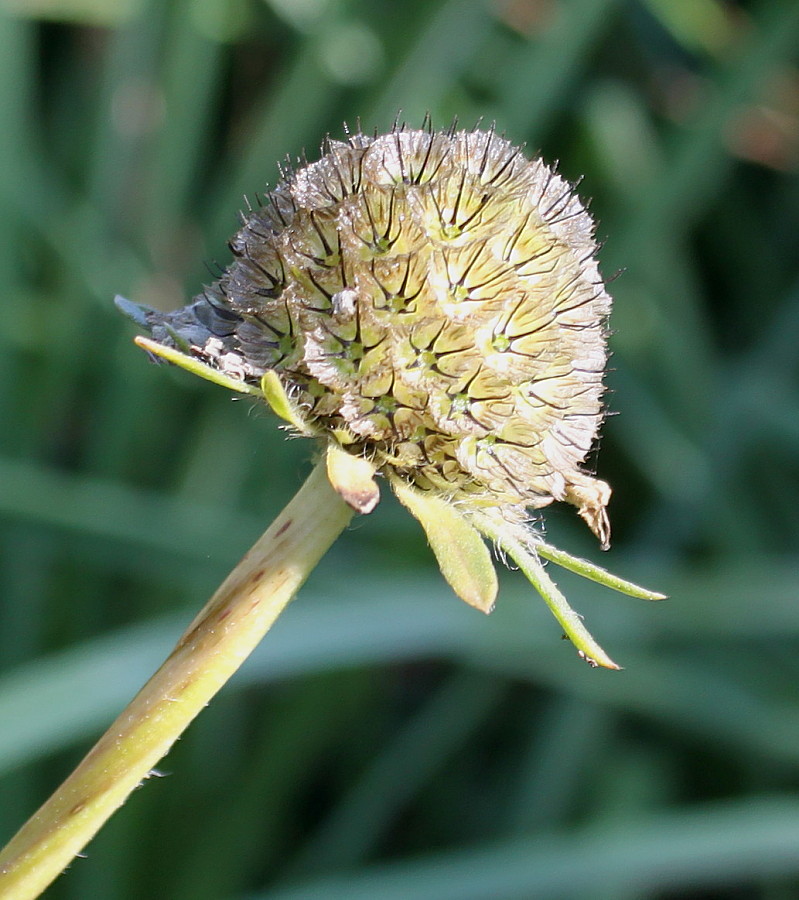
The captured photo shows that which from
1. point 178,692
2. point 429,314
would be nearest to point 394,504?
point 429,314

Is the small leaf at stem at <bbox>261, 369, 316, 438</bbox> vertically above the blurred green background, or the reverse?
the small leaf at stem at <bbox>261, 369, 316, 438</bbox>

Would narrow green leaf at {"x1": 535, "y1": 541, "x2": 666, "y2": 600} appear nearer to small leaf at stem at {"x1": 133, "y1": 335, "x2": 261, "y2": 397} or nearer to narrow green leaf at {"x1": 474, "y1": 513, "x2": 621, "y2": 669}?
narrow green leaf at {"x1": 474, "y1": 513, "x2": 621, "y2": 669}

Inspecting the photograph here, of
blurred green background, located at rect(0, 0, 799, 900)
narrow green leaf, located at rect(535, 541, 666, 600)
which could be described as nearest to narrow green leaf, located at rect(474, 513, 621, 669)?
narrow green leaf, located at rect(535, 541, 666, 600)

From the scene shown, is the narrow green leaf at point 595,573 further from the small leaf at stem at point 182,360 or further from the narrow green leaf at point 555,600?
the small leaf at stem at point 182,360

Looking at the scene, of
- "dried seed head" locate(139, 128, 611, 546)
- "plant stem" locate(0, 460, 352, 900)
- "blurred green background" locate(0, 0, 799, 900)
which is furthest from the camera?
"blurred green background" locate(0, 0, 799, 900)

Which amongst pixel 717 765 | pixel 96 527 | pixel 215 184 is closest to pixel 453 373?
pixel 96 527

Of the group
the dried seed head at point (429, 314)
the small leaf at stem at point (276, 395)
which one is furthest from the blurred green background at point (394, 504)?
the small leaf at stem at point (276, 395)

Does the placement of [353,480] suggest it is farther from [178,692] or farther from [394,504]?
[394,504]
